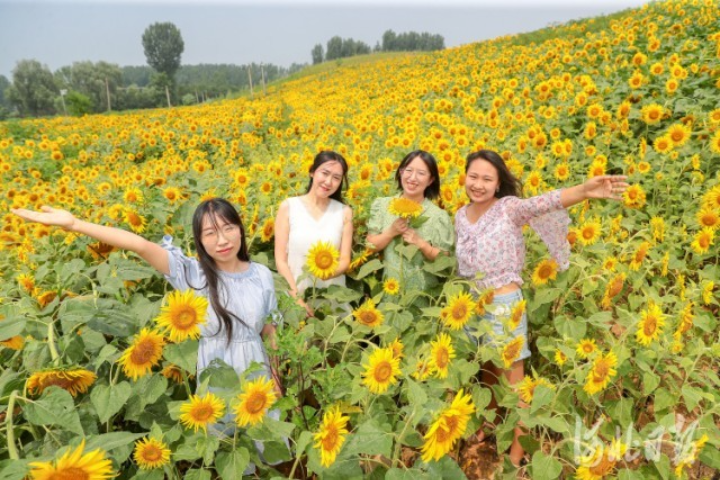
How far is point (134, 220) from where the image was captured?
8.84 ft

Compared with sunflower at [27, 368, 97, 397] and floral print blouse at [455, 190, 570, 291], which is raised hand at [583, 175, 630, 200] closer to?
floral print blouse at [455, 190, 570, 291]

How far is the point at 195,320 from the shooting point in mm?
1464

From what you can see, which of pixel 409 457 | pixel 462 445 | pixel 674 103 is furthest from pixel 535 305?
pixel 674 103

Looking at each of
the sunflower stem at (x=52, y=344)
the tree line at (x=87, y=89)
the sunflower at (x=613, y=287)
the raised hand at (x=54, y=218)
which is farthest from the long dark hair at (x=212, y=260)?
the tree line at (x=87, y=89)

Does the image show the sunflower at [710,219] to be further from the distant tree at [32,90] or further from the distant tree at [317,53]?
the distant tree at [317,53]

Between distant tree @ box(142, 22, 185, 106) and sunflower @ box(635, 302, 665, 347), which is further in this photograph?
distant tree @ box(142, 22, 185, 106)

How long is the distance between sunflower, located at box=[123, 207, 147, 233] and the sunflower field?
0.07 feet

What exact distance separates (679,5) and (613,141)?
7.80 meters

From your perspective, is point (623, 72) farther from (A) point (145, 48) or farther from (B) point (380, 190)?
(A) point (145, 48)

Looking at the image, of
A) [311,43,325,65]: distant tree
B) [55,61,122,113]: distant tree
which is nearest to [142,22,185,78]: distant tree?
[55,61,122,113]: distant tree

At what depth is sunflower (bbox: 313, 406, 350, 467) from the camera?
1.33 metres

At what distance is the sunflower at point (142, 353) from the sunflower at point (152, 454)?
0.79 feet

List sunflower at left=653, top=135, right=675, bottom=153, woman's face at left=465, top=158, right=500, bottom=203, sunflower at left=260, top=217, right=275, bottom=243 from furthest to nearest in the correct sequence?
sunflower at left=653, top=135, right=675, bottom=153
sunflower at left=260, top=217, right=275, bottom=243
woman's face at left=465, top=158, right=500, bottom=203

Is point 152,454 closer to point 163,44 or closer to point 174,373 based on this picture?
point 174,373
